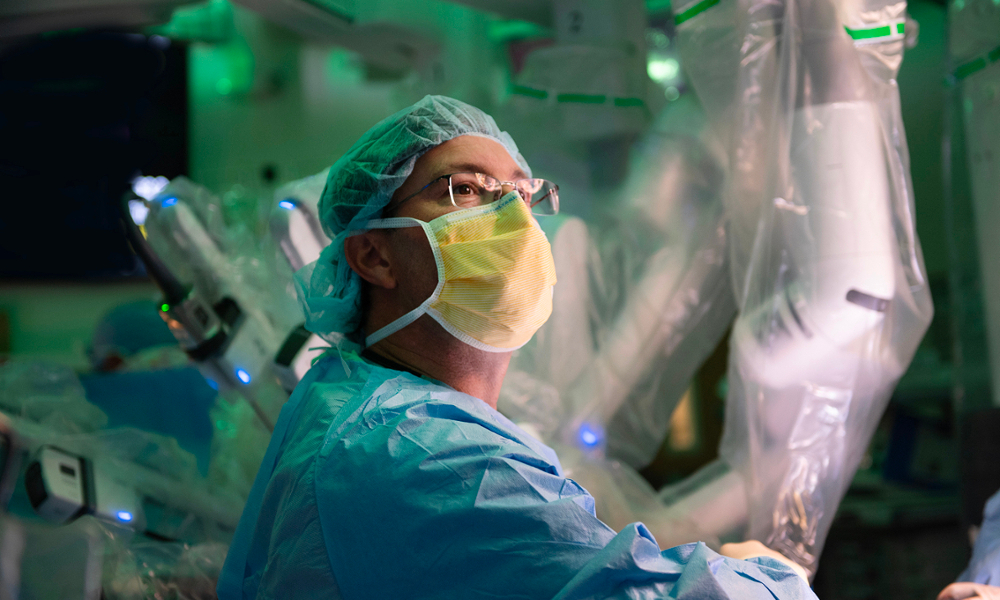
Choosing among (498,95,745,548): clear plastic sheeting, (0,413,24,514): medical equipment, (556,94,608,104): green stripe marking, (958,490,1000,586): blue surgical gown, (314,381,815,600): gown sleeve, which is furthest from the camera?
(556,94,608,104): green stripe marking

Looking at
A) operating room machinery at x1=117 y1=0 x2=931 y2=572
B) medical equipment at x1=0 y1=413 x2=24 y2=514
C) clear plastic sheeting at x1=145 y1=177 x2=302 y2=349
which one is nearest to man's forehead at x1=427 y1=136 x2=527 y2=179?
operating room machinery at x1=117 y1=0 x2=931 y2=572

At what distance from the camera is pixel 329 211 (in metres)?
1.16

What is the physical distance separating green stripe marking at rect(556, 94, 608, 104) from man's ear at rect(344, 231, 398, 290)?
1.15m

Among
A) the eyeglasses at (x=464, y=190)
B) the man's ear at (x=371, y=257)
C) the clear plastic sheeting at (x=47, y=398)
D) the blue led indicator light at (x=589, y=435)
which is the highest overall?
the eyeglasses at (x=464, y=190)

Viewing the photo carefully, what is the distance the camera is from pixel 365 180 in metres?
1.08

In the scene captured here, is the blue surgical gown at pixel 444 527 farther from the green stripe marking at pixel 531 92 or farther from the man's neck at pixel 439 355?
the green stripe marking at pixel 531 92

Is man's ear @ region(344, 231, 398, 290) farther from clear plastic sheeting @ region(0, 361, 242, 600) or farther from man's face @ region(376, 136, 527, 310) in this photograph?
clear plastic sheeting @ region(0, 361, 242, 600)

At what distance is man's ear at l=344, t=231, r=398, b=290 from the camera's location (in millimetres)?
1076

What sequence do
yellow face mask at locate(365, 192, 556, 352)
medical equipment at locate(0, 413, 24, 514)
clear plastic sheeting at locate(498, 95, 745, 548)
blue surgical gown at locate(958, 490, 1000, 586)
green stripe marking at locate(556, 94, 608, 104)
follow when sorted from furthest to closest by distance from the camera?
1. green stripe marking at locate(556, 94, 608, 104)
2. clear plastic sheeting at locate(498, 95, 745, 548)
3. medical equipment at locate(0, 413, 24, 514)
4. blue surgical gown at locate(958, 490, 1000, 586)
5. yellow face mask at locate(365, 192, 556, 352)

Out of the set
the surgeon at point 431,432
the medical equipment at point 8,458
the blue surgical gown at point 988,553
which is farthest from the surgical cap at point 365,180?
the blue surgical gown at point 988,553

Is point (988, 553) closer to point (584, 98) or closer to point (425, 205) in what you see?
point (425, 205)

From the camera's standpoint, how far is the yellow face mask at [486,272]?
40.3 inches

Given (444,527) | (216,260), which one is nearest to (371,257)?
Result: (444,527)

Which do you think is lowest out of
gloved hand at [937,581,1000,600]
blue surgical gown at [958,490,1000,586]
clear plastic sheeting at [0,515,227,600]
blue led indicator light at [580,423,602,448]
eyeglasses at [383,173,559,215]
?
clear plastic sheeting at [0,515,227,600]
